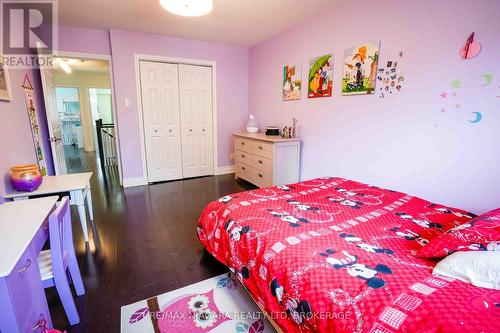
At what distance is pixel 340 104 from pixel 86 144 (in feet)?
26.4

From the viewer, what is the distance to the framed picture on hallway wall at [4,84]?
1983mm

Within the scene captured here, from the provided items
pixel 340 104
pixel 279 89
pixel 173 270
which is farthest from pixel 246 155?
pixel 173 270

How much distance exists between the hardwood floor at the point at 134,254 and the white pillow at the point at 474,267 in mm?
1454

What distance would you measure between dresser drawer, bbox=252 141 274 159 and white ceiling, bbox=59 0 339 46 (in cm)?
166

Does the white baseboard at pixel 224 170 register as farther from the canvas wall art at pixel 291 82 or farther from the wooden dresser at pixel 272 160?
the canvas wall art at pixel 291 82

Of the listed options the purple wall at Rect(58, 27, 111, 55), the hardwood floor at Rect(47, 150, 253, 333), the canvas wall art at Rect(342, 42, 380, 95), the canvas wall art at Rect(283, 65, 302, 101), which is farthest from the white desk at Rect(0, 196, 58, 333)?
the canvas wall art at Rect(283, 65, 302, 101)

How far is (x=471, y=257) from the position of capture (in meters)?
1.00

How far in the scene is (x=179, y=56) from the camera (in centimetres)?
409

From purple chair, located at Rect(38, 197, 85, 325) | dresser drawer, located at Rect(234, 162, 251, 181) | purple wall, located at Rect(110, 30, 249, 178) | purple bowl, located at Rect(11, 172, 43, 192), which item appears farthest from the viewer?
dresser drawer, located at Rect(234, 162, 251, 181)

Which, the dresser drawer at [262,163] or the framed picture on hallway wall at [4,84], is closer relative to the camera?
the framed picture on hallway wall at [4,84]

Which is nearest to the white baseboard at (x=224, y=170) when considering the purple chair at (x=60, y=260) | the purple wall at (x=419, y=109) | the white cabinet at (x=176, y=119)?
the white cabinet at (x=176, y=119)

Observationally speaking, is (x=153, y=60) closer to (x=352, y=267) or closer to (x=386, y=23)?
(x=386, y=23)

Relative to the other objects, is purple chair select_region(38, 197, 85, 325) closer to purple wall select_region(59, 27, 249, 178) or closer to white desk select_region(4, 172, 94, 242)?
white desk select_region(4, 172, 94, 242)

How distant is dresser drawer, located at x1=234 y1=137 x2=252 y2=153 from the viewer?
3971mm
